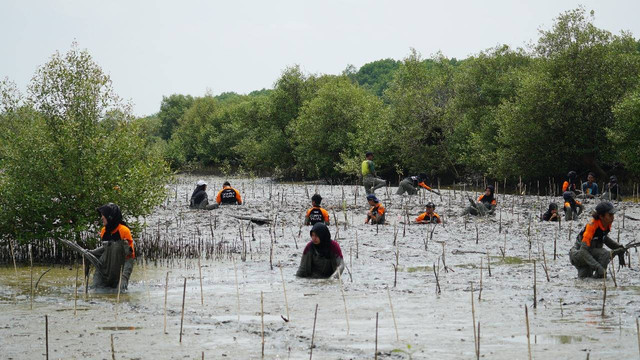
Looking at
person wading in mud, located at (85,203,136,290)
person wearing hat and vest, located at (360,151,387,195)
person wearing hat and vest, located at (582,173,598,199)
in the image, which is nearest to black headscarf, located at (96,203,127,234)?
person wading in mud, located at (85,203,136,290)

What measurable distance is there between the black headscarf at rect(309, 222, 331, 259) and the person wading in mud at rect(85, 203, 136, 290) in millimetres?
3218

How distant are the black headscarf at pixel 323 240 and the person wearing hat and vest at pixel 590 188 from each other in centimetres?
1761

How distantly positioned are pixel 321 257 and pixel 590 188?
18717mm

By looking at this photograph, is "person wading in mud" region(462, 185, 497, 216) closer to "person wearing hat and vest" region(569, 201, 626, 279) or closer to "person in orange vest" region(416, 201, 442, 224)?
"person in orange vest" region(416, 201, 442, 224)

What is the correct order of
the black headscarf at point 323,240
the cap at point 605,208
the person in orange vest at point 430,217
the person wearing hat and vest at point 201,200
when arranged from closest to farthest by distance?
1. the cap at point 605,208
2. the black headscarf at point 323,240
3. the person in orange vest at point 430,217
4. the person wearing hat and vest at point 201,200

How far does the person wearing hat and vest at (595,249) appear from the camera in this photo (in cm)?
1138

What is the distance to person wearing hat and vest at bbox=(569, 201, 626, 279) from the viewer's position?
11.4 meters

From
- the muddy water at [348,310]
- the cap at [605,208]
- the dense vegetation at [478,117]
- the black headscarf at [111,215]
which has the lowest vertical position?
the muddy water at [348,310]

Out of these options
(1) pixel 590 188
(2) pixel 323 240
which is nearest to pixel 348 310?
(2) pixel 323 240

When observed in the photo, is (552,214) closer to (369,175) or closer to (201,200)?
(369,175)

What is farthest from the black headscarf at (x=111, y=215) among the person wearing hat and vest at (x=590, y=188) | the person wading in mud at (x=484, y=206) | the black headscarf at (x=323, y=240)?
the person wearing hat and vest at (x=590, y=188)

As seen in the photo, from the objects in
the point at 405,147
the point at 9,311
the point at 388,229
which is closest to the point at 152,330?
the point at 9,311

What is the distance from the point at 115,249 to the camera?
11.6 m

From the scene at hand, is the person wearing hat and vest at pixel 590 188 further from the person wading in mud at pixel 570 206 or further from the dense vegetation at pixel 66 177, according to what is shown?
the dense vegetation at pixel 66 177
